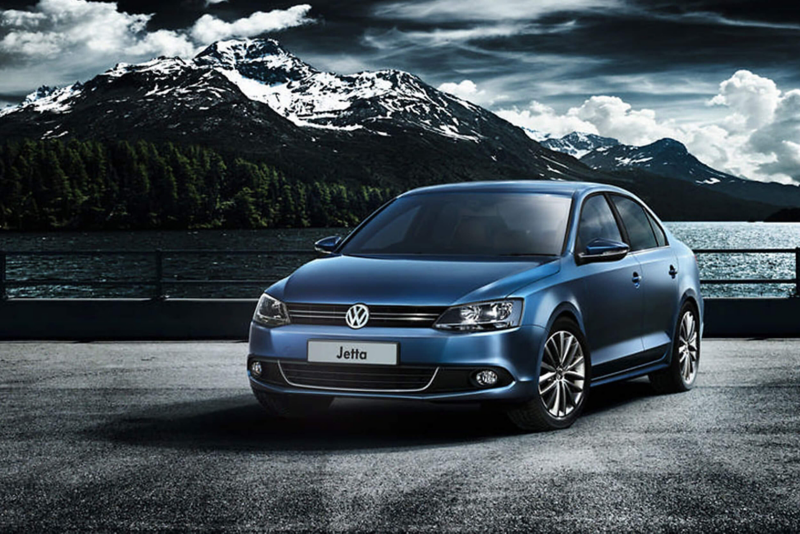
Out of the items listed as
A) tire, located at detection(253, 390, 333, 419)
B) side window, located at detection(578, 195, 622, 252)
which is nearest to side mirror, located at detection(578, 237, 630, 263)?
side window, located at detection(578, 195, 622, 252)

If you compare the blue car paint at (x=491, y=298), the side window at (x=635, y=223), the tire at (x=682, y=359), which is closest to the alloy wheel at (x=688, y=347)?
the tire at (x=682, y=359)

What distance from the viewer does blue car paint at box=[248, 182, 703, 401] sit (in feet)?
21.5

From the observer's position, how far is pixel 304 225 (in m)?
199

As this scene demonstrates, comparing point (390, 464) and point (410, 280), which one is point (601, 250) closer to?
point (410, 280)

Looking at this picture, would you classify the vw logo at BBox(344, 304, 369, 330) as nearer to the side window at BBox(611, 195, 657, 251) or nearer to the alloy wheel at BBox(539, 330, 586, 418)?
the alloy wheel at BBox(539, 330, 586, 418)

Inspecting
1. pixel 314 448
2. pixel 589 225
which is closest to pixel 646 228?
pixel 589 225

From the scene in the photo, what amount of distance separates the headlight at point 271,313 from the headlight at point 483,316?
1048mm

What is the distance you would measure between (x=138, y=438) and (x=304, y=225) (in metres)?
193

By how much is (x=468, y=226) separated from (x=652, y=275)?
1.64 meters

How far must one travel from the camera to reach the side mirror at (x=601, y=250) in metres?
7.38

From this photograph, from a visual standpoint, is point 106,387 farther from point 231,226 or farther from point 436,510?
point 231,226

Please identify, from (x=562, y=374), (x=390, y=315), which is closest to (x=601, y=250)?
(x=562, y=374)

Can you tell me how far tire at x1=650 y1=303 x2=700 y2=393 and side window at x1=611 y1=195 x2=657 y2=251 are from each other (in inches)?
27.7

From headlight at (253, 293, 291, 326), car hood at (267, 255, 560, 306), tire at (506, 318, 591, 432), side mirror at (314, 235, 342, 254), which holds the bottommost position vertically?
tire at (506, 318, 591, 432)
